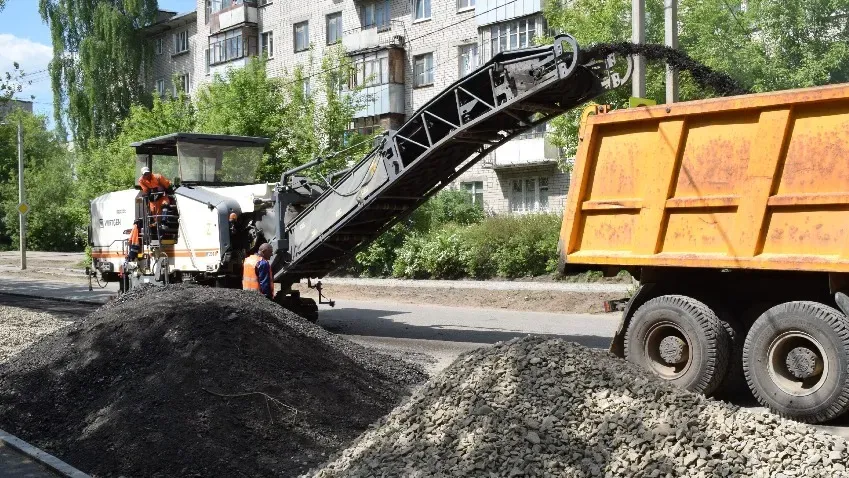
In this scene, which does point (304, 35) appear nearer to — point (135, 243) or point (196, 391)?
point (135, 243)

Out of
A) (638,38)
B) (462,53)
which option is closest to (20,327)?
(638,38)

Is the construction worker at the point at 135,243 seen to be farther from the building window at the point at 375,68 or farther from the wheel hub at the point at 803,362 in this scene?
the building window at the point at 375,68

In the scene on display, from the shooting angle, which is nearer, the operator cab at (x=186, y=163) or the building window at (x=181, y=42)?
the operator cab at (x=186, y=163)

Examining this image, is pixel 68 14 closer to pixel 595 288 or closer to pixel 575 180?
pixel 595 288

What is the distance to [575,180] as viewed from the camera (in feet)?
28.6

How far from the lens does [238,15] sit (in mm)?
45031

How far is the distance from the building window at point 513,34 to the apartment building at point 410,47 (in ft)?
0.12

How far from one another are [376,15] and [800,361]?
33.9 m

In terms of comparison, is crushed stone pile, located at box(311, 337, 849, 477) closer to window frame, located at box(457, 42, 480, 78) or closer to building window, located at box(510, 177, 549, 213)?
building window, located at box(510, 177, 549, 213)

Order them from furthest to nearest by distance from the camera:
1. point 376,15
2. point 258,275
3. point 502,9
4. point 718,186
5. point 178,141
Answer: point 376,15, point 502,9, point 178,141, point 258,275, point 718,186

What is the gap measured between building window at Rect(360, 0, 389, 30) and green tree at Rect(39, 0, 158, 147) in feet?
48.6

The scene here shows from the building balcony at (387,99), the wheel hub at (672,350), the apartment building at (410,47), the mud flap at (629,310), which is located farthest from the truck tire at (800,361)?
the building balcony at (387,99)

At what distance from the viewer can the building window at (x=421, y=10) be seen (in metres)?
36.6

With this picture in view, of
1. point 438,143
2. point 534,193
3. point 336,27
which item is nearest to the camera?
point 438,143
